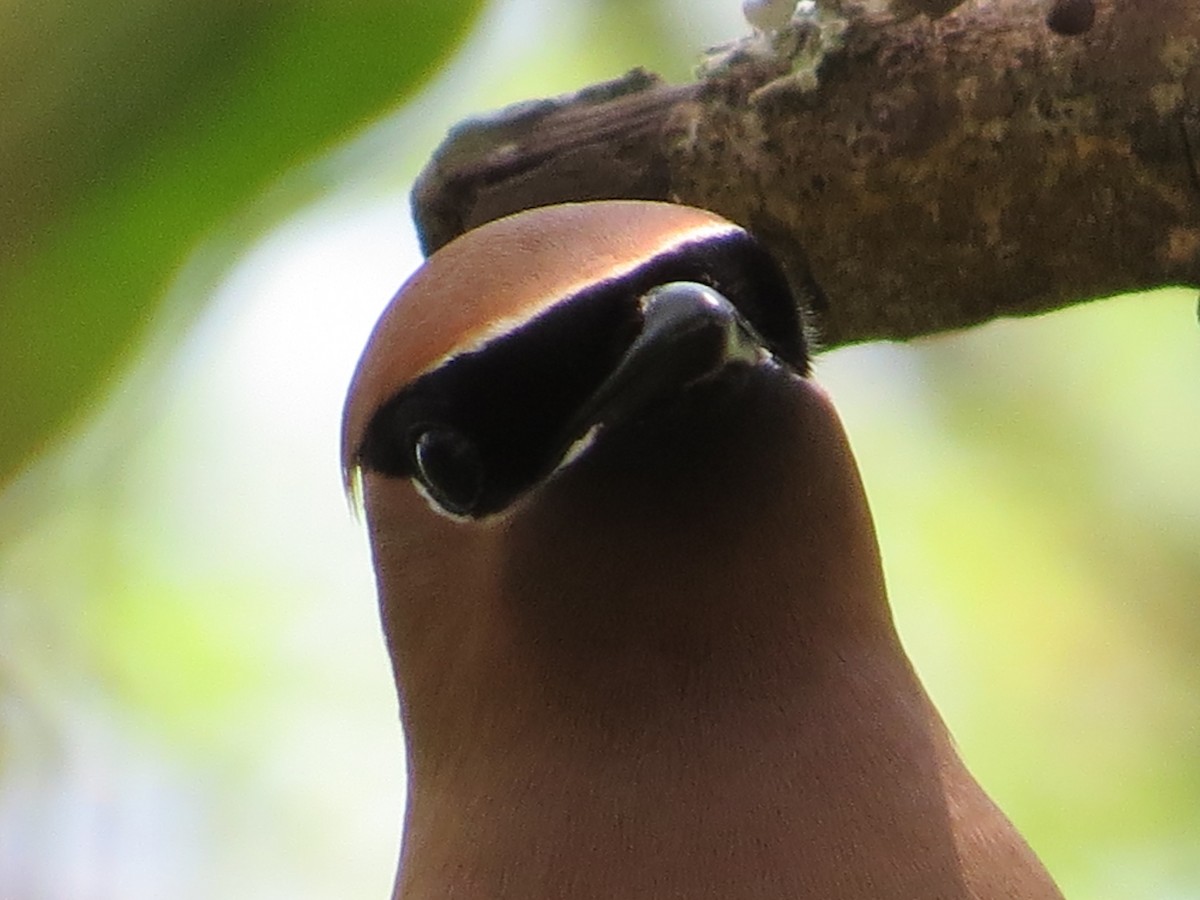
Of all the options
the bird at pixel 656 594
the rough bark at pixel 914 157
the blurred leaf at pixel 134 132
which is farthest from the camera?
the rough bark at pixel 914 157

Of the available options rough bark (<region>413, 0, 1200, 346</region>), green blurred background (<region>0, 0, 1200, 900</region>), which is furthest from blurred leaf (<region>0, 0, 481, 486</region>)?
green blurred background (<region>0, 0, 1200, 900</region>)

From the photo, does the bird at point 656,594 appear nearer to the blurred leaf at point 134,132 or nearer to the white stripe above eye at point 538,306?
the white stripe above eye at point 538,306

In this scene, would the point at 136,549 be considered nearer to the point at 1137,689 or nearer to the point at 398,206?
the point at 398,206

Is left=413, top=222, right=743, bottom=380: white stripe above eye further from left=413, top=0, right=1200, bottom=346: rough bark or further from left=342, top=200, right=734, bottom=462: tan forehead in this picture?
left=413, top=0, right=1200, bottom=346: rough bark

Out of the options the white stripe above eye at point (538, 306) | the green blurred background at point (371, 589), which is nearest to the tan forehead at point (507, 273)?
the white stripe above eye at point (538, 306)

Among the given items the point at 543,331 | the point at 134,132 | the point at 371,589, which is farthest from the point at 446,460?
the point at 371,589

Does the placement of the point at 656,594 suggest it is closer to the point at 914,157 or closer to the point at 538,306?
the point at 538,306
